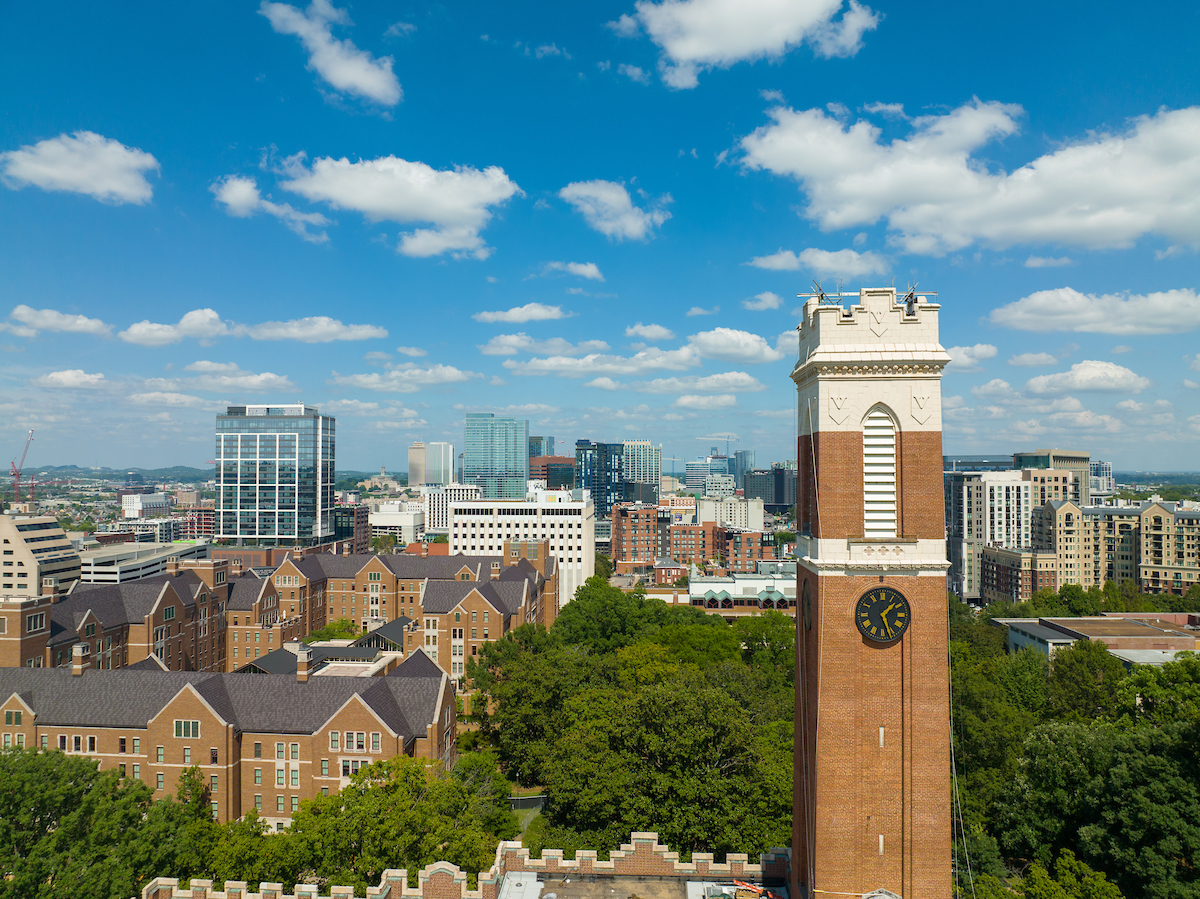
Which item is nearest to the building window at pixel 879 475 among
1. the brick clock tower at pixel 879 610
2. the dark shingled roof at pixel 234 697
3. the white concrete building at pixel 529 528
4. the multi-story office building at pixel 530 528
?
the brick clock tower at pixel 879 610

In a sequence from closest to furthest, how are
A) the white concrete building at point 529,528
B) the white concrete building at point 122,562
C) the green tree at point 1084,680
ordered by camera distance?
the green tree at point 1084,680 → the white concrete building at point 122,562 → the white concrete building at point 529,528

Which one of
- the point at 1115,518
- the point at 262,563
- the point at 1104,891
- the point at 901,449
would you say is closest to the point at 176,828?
the point at 901,449

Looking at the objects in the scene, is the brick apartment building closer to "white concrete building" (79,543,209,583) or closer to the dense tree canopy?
the dense tree canopy

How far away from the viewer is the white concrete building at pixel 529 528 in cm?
16825

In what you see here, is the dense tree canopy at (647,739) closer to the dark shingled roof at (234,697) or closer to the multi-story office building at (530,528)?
the dark shingled roof at (234,697)

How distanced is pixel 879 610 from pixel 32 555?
118941 millimetres

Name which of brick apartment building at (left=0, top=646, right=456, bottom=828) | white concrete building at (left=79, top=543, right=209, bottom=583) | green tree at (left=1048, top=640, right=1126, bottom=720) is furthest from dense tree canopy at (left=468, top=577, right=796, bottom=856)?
white concrete building at (left=79, top=543, right=209, bottom=583)

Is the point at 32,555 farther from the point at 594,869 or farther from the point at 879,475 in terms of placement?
the point at 879,475

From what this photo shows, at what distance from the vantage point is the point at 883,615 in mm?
24516

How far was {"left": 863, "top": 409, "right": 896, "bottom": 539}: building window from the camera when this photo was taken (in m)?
24.9

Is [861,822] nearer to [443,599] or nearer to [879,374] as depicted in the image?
[879,374]

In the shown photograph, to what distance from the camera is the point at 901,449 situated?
24781mm

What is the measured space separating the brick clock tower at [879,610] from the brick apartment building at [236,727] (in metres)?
40.9

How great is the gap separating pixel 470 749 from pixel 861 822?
186 ft
